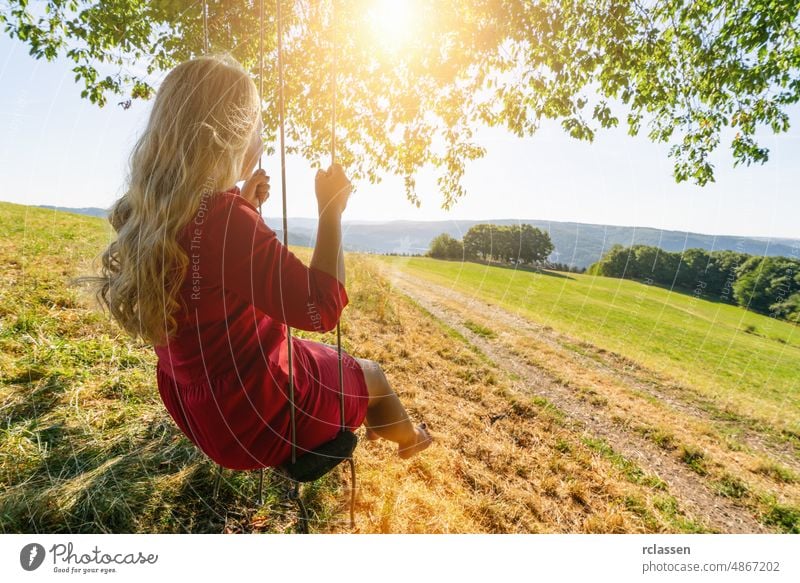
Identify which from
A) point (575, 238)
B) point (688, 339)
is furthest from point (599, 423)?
point (688, 339)

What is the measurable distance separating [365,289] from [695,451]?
2718 mm

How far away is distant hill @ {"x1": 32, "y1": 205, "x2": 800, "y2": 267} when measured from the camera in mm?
1446

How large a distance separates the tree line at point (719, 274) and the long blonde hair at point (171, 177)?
1746mm

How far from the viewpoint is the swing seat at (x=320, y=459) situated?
938mm

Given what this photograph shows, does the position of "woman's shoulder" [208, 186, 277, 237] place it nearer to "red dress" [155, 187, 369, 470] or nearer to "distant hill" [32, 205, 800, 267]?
"red dress" [155, 187, 369, 470]

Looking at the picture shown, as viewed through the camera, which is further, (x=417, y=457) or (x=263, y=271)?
(x=417, y=457)

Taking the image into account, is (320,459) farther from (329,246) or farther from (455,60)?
(455,60)

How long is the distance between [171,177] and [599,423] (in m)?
2.85

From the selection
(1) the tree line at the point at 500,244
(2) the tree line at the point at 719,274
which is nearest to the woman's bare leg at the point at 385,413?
(1) the tree line at the point at 500,244

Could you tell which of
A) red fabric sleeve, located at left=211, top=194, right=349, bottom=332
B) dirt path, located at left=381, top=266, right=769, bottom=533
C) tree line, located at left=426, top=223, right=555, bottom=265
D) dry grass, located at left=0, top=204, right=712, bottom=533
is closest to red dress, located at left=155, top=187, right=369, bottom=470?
red fabric sleeve, located at left=211, top=194, right=349, bottom=332

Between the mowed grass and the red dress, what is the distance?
1.58 meters

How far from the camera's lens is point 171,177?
0.76m
